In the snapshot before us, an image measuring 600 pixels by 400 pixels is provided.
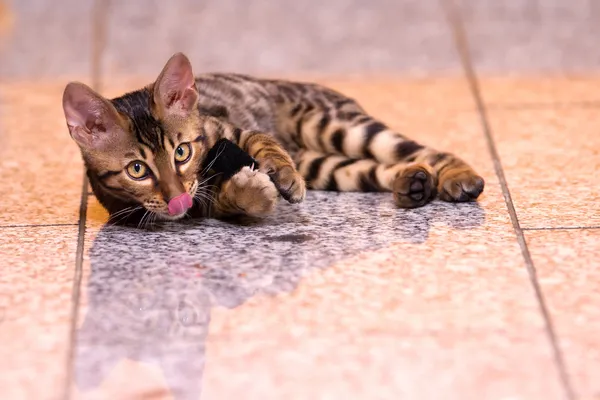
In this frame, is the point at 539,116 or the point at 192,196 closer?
the point at 192,196

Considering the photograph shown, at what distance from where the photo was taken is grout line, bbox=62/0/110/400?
7.83 ft

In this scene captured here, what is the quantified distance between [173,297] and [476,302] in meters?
0.85

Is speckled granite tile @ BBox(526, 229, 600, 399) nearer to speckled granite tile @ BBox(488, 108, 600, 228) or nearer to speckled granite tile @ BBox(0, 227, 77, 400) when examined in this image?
speckled granite tile @ BBox(488, 108, 600, 228)

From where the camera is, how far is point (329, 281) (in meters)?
2.72

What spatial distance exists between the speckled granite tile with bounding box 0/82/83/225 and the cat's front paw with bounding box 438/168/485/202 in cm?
129

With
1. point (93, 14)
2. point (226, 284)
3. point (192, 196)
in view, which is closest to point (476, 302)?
point (226, 284)

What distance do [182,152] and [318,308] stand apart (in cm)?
74

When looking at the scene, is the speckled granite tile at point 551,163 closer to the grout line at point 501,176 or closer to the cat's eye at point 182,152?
the grout line at point 501,176

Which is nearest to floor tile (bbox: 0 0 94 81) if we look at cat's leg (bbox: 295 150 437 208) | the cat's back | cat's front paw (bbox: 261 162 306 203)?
the cat's back

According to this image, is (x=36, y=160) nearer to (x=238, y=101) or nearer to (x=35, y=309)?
(x=238, y=101)

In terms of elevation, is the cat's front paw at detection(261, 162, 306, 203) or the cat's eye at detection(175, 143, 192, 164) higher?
the cat's eye at detection(175, 143, 192, 164)

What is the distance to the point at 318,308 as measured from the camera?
8.46ft

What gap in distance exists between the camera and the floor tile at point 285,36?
15.8 ft

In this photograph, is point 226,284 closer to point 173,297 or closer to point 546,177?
point 173,297
